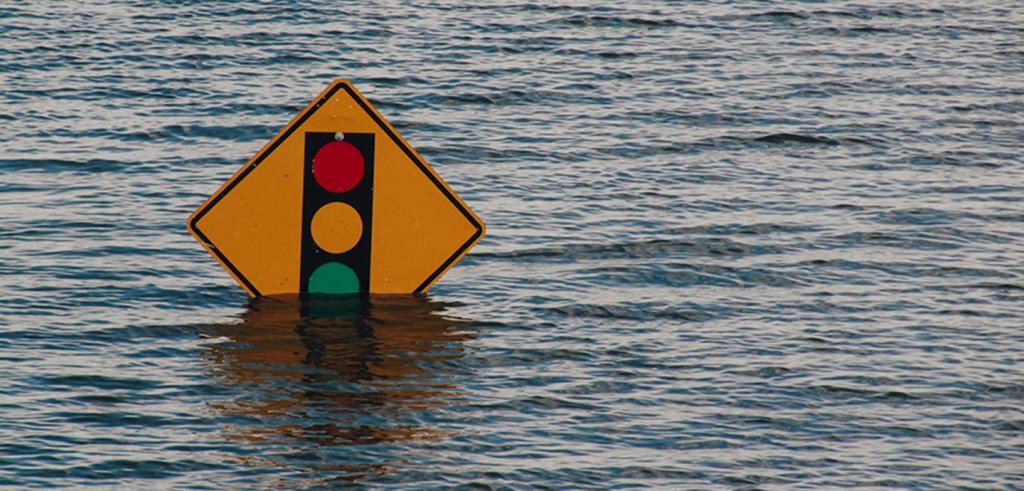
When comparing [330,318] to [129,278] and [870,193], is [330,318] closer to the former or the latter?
[129,278]

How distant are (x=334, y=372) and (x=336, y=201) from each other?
1.53 metres

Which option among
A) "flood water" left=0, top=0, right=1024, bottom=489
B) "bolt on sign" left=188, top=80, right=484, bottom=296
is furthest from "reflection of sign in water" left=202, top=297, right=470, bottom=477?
"bolt on sign" left=188, top=80, right=484, bottom=296

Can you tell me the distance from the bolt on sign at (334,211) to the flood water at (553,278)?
9.3 inches

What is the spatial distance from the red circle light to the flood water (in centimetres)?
80

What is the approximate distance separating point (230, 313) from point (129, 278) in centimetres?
115

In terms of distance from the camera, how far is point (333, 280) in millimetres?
10625

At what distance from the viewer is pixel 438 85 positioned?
1878 cm

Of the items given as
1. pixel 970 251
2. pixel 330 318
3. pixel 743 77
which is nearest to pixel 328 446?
pixel 330 318

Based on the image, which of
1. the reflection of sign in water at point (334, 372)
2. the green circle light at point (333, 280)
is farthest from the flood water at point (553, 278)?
the green circle light at point (333, 280)

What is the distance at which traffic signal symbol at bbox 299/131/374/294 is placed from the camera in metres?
10.4

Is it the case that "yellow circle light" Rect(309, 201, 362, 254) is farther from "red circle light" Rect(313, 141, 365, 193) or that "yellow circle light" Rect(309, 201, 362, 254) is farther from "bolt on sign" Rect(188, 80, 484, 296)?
"red circle light" Rect(313, 141, 365, 193)

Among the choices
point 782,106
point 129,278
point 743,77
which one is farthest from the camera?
point 743,77

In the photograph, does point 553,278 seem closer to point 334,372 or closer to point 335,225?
point 335,225

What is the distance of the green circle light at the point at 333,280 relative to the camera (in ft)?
34.8
